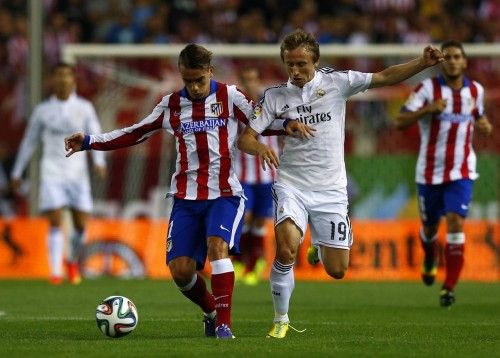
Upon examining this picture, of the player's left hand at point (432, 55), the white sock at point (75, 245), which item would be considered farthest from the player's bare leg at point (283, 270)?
the white sock at point (75, 245)

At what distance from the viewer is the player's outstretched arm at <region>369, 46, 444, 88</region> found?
29.0 feet

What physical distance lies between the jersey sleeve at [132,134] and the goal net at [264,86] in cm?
929

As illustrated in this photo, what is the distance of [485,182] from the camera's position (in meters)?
18.5

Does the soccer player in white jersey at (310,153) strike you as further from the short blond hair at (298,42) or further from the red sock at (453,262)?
the red sock at (453,262)

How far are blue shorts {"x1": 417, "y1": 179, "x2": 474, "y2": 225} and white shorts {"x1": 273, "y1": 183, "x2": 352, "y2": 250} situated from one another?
3434 mm

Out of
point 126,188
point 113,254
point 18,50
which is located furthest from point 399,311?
point 18,50

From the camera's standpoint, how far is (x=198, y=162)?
9.31 meters

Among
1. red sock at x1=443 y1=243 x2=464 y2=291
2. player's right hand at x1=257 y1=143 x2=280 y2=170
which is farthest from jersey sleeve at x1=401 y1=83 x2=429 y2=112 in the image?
player's right hand at x1=257 y1=143 x2=280 y2=170

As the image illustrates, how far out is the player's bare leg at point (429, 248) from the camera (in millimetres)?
13672

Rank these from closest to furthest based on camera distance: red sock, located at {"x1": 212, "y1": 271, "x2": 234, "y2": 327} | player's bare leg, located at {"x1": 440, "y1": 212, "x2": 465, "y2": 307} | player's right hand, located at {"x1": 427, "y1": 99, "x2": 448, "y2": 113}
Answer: red sock, located at {"x1": 212, "y1": 271, "x2": 234, "y2": 327}
player's right hand, located at {"x1": 427, "y1": 99, "x2": 448, "y2": 113}
player's bare leg, located at {"x1": 440, "y1": 212, "x2": 465, "y2": 307}

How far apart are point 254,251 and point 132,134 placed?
6.83 meters

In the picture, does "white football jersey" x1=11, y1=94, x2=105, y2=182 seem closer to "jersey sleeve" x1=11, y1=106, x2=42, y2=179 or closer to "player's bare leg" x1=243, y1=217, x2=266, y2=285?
"jersey sleeve" x1=11, y1=106, x2=42, y2=179

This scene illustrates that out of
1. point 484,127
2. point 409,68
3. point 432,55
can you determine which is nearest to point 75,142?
point 409,68

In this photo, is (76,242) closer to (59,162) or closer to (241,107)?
(59,162)
